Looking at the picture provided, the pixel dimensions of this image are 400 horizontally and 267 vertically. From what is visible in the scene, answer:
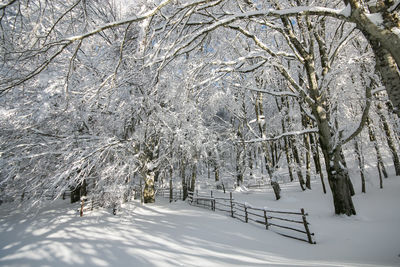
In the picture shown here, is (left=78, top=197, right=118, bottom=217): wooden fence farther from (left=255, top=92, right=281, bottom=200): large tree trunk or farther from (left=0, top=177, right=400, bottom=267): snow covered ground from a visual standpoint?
(left=255, top=92, right=281, bottom=200): large tree trunk

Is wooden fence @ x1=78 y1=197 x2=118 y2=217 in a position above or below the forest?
below

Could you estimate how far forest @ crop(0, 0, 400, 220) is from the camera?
331 centimetres

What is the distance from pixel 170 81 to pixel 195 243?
20.5ft

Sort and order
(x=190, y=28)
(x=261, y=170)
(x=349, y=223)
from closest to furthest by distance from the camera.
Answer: (x=190, y=28) < (x=349, y=223) < (x=261, y=170)

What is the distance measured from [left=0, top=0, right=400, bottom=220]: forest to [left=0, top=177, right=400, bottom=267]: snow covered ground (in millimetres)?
1202

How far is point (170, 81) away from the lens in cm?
811

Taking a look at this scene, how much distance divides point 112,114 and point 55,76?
314 cm

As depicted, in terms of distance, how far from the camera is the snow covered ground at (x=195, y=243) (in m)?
4.16

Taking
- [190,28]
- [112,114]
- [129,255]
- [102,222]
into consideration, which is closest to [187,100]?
[190,28]

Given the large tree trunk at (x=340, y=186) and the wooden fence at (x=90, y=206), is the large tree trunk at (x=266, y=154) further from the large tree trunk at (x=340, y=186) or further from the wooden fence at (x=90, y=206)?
the wooden fence at (x=90, y=206)

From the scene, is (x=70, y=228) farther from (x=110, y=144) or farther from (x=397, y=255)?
(x=397, y=255)

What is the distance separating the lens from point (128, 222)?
7809mm

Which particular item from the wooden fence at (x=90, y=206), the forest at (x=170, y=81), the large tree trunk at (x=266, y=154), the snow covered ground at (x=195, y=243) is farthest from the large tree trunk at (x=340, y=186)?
the wooden fence at (x=90, y=206)

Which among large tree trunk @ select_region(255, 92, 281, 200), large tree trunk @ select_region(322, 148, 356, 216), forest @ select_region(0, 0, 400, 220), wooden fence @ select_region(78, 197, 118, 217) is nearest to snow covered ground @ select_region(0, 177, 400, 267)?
large tree trunk @ select_region(322, 148, 356, 216)
